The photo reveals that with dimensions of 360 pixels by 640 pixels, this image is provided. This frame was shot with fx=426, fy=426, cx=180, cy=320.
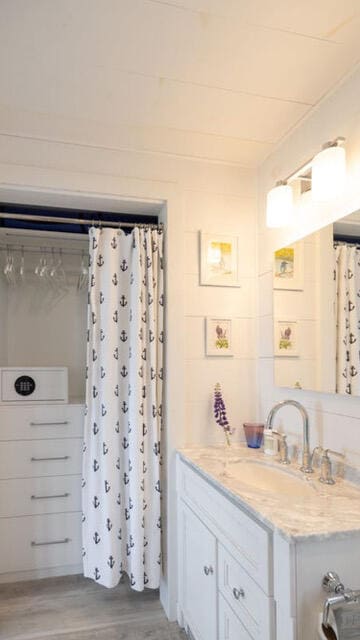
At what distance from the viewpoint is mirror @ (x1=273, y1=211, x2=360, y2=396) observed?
162cm

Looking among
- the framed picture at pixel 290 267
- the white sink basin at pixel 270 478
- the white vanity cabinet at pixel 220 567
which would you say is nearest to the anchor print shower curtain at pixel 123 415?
the white vanity cabinet at pixel 220 567

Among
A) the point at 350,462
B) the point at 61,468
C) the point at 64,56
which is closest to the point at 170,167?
the point at 64,56

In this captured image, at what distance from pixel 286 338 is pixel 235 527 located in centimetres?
92

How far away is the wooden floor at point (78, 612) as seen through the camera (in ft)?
6.68

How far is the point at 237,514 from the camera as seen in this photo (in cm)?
146

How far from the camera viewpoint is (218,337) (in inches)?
91.4

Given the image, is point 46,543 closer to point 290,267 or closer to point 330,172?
point 290,267

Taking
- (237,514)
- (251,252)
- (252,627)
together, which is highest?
(251,252)

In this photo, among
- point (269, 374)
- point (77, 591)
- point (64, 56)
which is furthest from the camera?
point (77, 591)

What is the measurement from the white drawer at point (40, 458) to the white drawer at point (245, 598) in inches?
48.8

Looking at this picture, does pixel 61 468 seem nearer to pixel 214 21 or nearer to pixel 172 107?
pixel 172 107

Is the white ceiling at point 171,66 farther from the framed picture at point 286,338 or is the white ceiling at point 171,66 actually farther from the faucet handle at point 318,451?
the faucet handle at point 318,451

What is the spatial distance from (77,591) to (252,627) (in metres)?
1.44

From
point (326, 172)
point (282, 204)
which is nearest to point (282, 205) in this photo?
point (282, 204)
